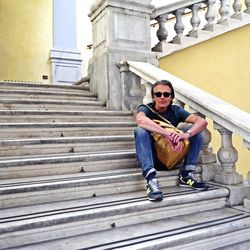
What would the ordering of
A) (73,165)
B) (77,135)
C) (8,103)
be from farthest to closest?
(8,103) < (77,135) < (73,165)

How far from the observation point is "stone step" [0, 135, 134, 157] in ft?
8.61

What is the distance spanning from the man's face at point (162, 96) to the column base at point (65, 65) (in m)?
4.50

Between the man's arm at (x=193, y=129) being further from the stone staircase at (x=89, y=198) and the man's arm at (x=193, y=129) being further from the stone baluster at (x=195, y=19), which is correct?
the stone baluster at (x=195, y=19)

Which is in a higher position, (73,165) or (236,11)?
(236,11)

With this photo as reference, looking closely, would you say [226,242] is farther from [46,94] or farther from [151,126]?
[46,94]

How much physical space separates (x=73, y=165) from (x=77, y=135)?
605 millimetres

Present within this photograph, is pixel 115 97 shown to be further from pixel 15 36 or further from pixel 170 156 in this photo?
pixel 15 36

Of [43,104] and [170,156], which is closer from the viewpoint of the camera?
[170,156]

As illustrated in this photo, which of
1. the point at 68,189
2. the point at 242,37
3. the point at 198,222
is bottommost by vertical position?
the point at 198,222

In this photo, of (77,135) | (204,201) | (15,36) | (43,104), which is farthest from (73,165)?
(15,36)

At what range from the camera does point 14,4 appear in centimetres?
695

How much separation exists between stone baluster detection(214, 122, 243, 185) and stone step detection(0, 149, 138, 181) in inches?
27.0

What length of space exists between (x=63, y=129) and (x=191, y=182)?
1293 mm

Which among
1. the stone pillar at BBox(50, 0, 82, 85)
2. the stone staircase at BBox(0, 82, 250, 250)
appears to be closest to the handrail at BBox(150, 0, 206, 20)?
the stone staircase at BBox(0, 82, 250, 250)
